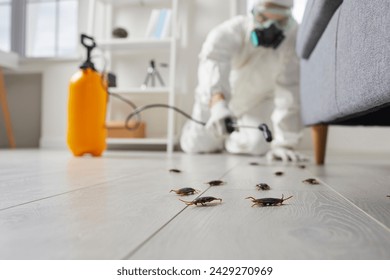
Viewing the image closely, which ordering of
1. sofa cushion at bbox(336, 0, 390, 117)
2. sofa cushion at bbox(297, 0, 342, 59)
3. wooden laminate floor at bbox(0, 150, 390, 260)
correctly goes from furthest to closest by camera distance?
sofa cushion at bbox(297, 0, 342, 59)
sofa cushion at bbox(336, 0, 390, 117)
wooden laminate floor at bbox(0, 150, 390, 260)

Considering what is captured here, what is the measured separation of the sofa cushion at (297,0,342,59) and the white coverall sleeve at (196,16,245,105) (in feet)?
1.69

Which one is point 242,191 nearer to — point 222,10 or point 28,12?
point 222,10

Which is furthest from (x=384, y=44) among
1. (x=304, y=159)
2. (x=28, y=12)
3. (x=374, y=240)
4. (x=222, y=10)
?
(x=28, y=12)

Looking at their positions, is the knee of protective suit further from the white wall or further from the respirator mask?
the white wall

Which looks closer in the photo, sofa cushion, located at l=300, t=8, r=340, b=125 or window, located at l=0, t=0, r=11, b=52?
sofa cushion, located at l=300, t=8, r=340, b=125

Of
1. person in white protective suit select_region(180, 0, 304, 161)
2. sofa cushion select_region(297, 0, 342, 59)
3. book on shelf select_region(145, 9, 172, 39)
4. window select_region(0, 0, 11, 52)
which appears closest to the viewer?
sofa cushion select_region(297, 0, 342, 59)

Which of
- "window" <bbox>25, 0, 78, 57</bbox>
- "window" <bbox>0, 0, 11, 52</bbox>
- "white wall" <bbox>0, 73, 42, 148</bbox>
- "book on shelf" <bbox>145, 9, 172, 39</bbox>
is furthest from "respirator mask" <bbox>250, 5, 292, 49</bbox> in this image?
"window" <bbox>0, 0, 11, 52</bbox>

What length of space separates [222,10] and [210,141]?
1.26 metres

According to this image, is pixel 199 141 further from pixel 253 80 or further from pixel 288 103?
pixel 288 103

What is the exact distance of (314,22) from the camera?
108 cm

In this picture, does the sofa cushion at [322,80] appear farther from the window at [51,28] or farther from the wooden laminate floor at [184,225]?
the window at [51,28]

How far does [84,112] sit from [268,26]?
1042 mm

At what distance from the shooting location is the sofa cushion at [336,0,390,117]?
0.56 m
